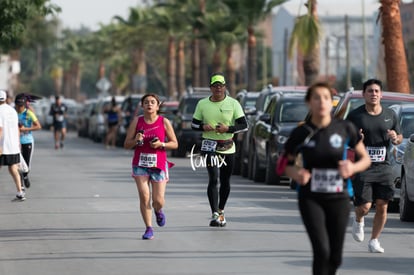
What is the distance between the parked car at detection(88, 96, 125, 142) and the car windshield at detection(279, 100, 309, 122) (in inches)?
1040

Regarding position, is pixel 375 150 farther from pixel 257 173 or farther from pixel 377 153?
pixel 257 173

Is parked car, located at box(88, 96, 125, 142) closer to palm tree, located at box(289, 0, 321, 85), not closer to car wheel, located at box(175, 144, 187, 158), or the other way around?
car wheel, located at box(175, 144, 187, 158)

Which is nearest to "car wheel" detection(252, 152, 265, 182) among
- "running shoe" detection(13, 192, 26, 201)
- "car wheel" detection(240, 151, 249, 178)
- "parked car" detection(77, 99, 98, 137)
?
"car wheel" detection(240, 151, 249, 178)

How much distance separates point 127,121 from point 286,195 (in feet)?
82.1

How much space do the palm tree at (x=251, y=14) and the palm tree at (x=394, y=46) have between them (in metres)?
21.4

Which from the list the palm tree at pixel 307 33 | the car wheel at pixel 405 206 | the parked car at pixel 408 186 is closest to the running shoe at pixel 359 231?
the parked car at pixel 408 186

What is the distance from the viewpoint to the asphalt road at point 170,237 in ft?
40.7

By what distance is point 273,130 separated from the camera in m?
25.2

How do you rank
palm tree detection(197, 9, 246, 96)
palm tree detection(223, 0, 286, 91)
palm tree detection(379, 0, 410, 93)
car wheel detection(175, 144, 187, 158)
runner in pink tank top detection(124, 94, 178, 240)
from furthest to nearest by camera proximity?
palm tree detection(197, 9, 246, 96), palm tree detection(223, 0, 286, 91), car wheel detection(175, 144, 187, 158), palm tree detection(379, 0, 410, 93), runner in pink tank top detection(124, 94, 178, 240)

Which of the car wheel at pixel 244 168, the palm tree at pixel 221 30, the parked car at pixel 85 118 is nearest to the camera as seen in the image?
the car wheel at pixel 244 168

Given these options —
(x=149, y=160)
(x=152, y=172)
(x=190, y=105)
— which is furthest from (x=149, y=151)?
(x=190, y=105)

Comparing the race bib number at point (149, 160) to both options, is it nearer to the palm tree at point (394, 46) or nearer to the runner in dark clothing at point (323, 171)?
the runner in dark clothing at point (323, 171)

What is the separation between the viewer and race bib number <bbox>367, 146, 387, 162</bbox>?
1356cm

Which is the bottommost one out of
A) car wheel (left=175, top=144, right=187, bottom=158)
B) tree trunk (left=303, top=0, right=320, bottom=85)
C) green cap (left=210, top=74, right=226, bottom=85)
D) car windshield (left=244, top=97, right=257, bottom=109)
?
car wheel (left=175, top=144, right=187, bottom=158)
